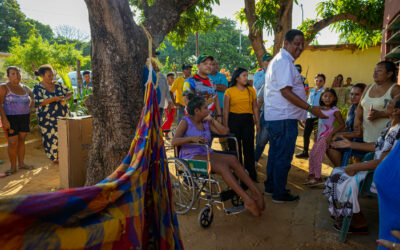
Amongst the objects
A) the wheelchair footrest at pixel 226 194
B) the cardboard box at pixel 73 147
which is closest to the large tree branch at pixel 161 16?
the cardboard box at pixel 73 147

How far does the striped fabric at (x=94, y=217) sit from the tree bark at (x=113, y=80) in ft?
4.40

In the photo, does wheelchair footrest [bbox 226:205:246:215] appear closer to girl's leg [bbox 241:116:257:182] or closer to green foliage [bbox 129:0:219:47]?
girl's leg [bbox 241:116:257:182]

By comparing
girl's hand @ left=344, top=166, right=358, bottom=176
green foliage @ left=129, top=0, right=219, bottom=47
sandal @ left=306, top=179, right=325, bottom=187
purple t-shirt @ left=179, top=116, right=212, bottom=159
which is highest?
green foliage @ left=129, top=0, right=219, bottom=47

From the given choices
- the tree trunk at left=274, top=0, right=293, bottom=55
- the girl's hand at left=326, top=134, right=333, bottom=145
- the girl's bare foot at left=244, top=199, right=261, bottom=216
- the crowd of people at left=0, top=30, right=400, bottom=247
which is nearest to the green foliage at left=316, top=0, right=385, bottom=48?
the tree trunk at left=274, top=0, right=293, bottom=55

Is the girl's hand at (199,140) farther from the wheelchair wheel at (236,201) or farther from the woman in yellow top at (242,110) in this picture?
the woman in yellow top at (242,110)

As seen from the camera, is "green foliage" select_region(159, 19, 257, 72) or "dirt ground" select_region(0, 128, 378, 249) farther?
"green foliage" select_region(159, 19, 257, 72)

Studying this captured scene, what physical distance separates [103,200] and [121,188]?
0.12 meters

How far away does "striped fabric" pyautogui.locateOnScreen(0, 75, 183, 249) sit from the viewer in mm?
726

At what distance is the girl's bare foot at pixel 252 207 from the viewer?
2.66m

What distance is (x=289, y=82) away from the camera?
2857 millimetres

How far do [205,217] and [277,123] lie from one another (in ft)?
4.45

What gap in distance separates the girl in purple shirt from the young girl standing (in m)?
1.35

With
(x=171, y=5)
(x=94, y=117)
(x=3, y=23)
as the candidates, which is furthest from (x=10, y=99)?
(x=3, y=23)

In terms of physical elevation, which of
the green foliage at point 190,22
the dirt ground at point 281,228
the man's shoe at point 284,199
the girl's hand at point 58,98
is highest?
the green foliage at point 190,22
